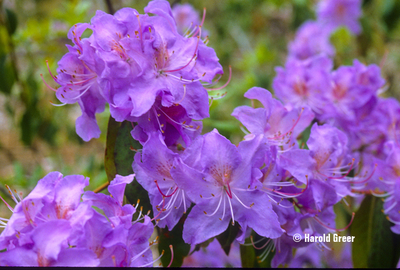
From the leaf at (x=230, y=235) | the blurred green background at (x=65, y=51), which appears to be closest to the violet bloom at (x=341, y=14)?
the blurred green background at (x=65, y=51)

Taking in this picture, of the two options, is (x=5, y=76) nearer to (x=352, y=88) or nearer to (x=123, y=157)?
(x=123, y=157)

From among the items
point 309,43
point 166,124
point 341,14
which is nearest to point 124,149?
point 166,124

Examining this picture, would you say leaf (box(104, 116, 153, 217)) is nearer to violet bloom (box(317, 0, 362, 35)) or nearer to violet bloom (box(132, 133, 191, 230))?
violet bloom (box(132, 133, 191, 230))

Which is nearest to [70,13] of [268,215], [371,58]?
[268,215]

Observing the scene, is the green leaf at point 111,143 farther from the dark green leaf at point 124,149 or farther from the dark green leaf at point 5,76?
the dark green leaf at point 5,76

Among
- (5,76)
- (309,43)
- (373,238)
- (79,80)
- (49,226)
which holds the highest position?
(79,80)

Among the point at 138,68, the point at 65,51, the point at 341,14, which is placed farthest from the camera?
the point at 341,14
